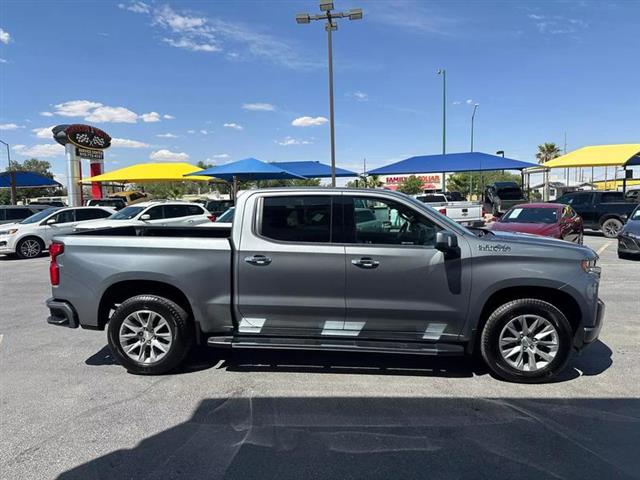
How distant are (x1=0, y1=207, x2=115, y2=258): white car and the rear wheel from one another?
60.2ft

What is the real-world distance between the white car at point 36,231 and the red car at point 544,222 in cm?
1247

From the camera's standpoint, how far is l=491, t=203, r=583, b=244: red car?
1210 centimetres

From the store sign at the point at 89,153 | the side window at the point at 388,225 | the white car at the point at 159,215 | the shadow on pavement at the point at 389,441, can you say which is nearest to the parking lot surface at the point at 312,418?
the shadow on pavement at the point at 389,441

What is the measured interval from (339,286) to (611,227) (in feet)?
57.6

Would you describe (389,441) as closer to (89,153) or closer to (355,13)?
(355,13)

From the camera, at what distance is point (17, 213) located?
709 inches

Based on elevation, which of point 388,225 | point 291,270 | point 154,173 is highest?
point 154,173

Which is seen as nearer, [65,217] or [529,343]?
[529,343]

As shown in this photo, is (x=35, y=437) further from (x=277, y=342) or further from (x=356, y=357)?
(x=356, y=357)

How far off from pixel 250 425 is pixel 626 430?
9.20 feet

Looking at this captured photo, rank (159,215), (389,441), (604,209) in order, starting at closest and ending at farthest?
(389,441) → (159,215) → (604,209)

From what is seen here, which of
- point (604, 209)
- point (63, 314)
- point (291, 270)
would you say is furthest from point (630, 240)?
point (63, 314)

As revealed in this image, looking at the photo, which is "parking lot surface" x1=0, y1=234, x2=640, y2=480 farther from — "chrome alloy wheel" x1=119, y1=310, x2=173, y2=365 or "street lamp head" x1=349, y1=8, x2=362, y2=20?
"street lamp head" x1=349, y1=8, x2=362, y2=20

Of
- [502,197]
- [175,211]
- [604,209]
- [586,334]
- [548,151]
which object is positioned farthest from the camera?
[548,151]
